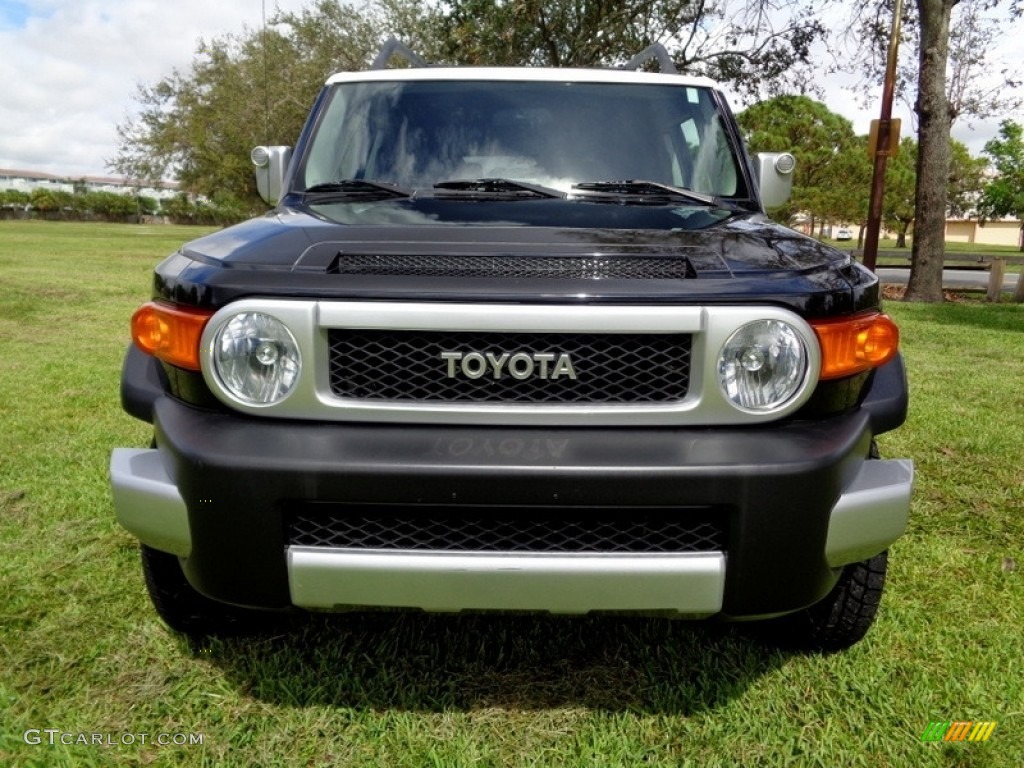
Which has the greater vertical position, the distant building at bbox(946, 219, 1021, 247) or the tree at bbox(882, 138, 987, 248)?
the tree at bbox(882, 138, 987, 248)

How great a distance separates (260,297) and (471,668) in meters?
1.25

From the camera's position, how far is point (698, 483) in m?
1.74

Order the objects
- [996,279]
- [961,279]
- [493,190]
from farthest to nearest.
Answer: [961,279] < [996,279] < [493,190]

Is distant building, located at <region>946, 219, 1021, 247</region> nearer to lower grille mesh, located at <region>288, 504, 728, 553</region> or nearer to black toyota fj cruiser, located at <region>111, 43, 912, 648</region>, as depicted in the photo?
black toyota fj cruiser, located at <region>111, 43, 912, 648</region>

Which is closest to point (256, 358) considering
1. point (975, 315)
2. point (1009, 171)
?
point (975, 315)

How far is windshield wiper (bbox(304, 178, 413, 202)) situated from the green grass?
1.39 metres

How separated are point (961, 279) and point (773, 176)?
69.4 feet

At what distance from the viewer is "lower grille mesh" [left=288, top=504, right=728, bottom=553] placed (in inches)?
71.9

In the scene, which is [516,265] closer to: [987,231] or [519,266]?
[519,266]

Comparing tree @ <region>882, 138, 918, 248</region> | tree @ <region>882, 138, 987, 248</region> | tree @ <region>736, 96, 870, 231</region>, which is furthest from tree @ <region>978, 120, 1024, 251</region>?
tree @ <region>736, 96, 870, 231</region>

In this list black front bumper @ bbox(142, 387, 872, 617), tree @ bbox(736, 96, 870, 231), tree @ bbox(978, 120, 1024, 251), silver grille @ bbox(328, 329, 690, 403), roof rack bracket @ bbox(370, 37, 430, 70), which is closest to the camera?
black front bumper @ bbox(142, 387, 872, 617)

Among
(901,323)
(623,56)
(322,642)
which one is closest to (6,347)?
(322,642)

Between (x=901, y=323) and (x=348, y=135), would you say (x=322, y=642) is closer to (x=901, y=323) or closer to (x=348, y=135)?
(x=348, y=135)

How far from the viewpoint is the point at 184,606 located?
234 centimetres
